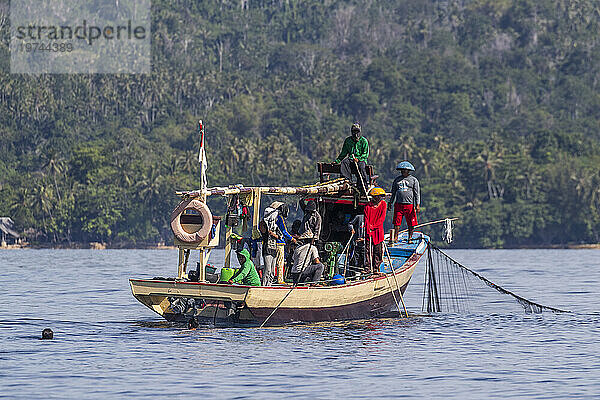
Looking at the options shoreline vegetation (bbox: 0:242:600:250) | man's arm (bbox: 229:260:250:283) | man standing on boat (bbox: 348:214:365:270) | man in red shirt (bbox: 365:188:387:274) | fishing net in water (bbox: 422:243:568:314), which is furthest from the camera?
shoreline vegetation (bbox: 0:242:600:250)

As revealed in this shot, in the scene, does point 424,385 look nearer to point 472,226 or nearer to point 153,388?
point 153,388

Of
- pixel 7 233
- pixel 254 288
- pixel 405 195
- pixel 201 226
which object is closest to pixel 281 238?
pixel 254 288

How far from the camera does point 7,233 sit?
12281 centimetres

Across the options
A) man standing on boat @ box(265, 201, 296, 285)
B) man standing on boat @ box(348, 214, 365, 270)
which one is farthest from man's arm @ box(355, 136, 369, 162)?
man standing on boat @ box(265, 201, 296, 285)

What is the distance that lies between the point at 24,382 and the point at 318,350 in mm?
6213

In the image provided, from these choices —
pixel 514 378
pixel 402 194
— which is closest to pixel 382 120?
pixel 402 194

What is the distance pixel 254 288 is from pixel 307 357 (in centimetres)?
262

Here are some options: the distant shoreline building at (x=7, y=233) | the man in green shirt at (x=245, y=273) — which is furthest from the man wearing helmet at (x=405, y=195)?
the distant shoreline building at (x=7, y=233)

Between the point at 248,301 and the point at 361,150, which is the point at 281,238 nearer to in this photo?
the point at 248,301

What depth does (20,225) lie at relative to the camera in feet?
403

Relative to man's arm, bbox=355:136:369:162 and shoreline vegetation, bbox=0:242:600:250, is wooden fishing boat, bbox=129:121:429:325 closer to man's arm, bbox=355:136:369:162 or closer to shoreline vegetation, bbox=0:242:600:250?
man's arm, bbox=355:136:369:162

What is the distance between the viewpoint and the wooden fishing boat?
1010 inches

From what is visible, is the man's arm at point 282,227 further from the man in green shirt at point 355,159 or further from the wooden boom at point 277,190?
the man in green shirt at point 355,159

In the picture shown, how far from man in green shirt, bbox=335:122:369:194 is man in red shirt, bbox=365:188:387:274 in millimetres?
422
